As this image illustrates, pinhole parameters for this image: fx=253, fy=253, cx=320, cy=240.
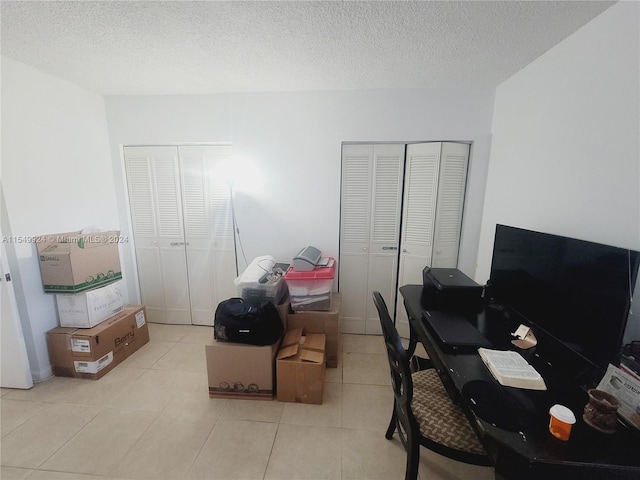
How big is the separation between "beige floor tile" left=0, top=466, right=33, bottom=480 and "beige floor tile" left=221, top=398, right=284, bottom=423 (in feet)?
3.27

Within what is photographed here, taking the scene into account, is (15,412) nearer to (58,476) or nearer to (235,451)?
(58,476)

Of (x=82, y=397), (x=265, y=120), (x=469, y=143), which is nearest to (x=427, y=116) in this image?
(x=469, y=143)

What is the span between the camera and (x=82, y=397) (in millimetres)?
1892

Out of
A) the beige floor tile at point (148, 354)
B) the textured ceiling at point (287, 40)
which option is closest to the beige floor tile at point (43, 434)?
the beige floor tile at point (148, 354)

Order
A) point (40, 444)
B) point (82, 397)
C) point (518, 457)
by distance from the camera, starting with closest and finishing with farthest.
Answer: point (518, 457) < point (40, 444) < point (82, 397)

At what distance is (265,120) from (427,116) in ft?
5.01

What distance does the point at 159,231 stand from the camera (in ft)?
9.11

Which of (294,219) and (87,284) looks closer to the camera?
(87,284)

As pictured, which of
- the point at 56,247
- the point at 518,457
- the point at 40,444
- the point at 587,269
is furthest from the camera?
the point at 56,247

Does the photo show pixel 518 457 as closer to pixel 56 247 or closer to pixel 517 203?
pixel 517 203

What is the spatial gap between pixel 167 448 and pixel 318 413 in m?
0.94

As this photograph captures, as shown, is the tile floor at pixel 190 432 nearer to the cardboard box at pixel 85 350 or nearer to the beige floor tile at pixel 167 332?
the cardboard box at pixel 85 350

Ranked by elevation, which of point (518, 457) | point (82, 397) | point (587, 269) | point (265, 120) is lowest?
point (82, 397)

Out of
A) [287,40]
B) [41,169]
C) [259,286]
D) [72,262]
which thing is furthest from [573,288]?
[41,169]
